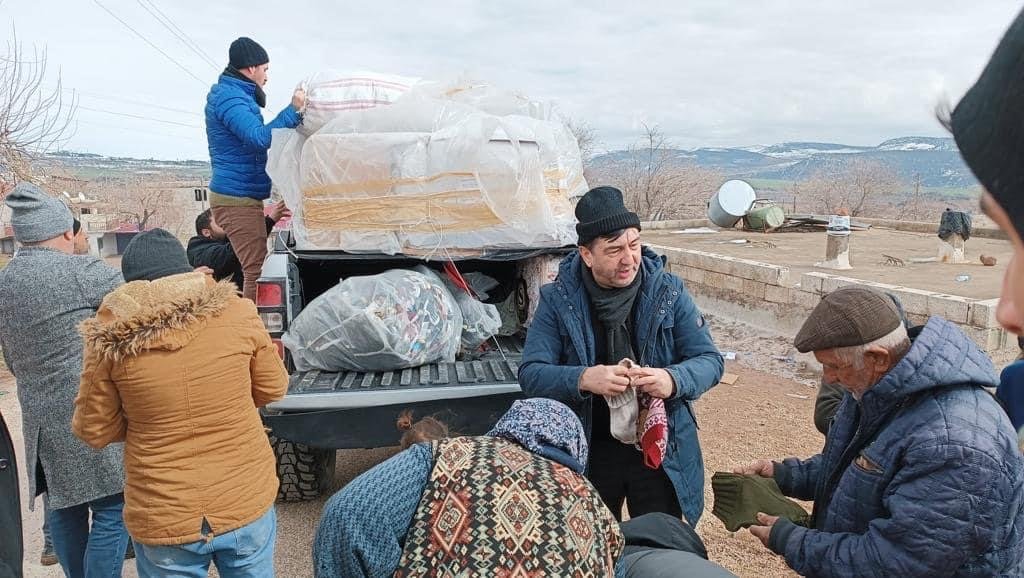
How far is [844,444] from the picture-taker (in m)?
1.93

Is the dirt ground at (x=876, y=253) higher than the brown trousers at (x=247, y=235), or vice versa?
the brown trousers at (x=247, y=235)

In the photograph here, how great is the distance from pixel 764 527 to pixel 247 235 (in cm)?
366

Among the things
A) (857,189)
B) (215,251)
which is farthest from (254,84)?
(857,189)

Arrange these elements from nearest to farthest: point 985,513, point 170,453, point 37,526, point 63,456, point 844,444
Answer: point 985,513 → point 844,444 → point 170,453 → point 63,456 → point 37,526

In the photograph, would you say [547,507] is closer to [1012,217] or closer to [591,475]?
[1012,217]

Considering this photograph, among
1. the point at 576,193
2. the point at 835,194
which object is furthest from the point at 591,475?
the point at 835,194

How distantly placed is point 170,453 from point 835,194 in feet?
146

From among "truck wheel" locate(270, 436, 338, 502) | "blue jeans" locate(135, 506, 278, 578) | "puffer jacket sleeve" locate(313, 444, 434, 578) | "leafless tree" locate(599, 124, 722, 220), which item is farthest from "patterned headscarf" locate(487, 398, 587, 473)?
"leafless tree" locate(599, 124, 722, 220)

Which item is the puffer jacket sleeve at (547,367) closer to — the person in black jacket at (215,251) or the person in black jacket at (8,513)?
the person in black jacket at (8,513)

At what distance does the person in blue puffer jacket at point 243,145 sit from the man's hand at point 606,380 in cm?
239

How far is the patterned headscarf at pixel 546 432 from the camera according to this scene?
5.24 ft

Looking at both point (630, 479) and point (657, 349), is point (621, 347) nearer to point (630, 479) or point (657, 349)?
point (657, 349)

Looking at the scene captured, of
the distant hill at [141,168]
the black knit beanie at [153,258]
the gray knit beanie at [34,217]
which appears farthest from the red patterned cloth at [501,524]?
the distant hill at [141,168]

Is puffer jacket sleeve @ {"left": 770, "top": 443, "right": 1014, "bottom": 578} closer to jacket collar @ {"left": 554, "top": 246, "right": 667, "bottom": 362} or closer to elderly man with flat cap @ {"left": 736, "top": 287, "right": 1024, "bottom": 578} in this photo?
elderly man with flat cap @ {"left": 736, "top": 287, "right": 1024, "bottom": 578}
